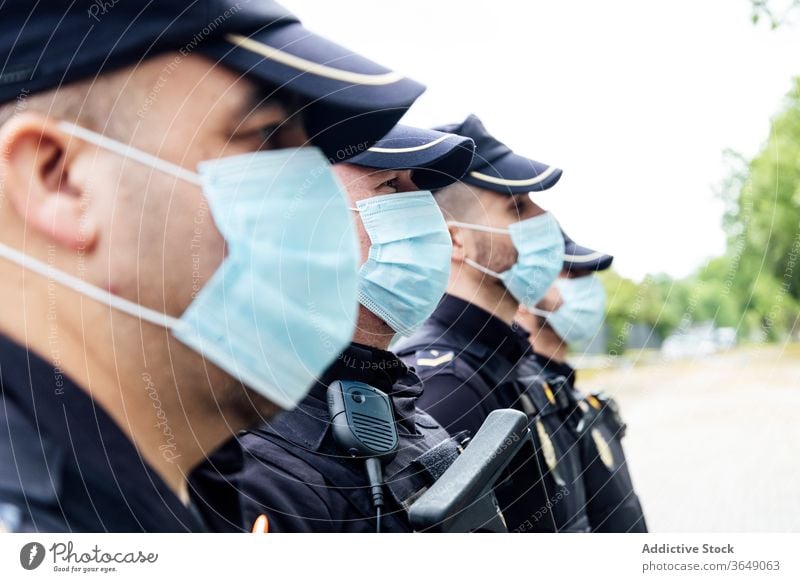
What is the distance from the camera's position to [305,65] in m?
1.09

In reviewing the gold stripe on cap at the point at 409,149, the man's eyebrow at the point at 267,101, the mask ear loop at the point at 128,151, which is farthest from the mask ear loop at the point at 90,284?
the gold stripe on cap at the point at 409,149

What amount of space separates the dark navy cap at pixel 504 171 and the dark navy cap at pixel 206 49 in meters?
0.41

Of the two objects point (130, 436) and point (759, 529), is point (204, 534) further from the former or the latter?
point (759, 529)

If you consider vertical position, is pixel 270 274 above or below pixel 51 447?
above

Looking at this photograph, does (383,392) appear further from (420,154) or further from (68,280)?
(68,280)

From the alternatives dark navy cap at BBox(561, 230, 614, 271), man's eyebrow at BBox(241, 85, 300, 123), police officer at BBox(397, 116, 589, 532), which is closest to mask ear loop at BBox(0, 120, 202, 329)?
man's eyebrow at BBox(241, 85, 300, 123)

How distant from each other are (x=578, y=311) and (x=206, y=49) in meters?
1.51

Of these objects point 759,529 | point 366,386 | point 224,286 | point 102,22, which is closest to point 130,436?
point 224,286

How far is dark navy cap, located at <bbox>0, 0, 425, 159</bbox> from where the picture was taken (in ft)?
3.24

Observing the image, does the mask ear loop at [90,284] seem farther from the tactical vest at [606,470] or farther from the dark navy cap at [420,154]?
the tactical vest at [606,470]

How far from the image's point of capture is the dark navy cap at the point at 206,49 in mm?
988

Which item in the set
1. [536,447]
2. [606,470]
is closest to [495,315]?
[536,447]

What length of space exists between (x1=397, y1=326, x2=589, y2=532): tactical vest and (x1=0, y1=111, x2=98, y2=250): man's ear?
2.44 ft

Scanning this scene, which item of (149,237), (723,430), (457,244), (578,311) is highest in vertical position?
(149,237)
